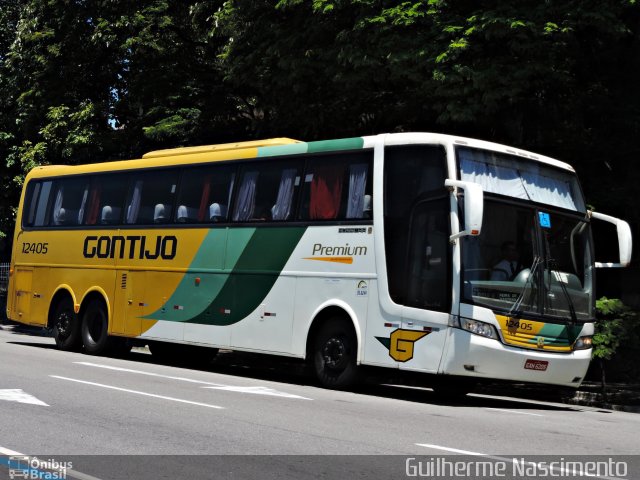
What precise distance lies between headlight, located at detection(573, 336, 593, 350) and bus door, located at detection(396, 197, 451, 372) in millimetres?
2097

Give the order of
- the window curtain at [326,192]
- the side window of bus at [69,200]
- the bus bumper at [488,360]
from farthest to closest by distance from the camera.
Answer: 1. the side window of bus at [69,200]
2. the window curtain at [326,192]
3. the bus bumper at [488,360]

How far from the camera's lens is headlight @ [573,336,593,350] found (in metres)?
14.3

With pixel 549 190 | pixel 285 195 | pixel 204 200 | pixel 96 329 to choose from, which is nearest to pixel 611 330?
pixel 549 190

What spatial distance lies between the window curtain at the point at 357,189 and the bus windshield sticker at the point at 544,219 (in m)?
2.58

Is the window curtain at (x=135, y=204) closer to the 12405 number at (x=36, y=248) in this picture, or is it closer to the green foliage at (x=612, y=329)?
the 12405 number at (x=36, y=248)

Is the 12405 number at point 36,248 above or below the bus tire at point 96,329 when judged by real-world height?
above

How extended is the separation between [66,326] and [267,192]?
22.6 feet

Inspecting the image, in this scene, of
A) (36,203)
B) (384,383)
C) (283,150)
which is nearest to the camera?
(283,150)

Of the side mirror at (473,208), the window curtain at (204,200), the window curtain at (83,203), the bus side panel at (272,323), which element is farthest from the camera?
the window curtain at (83,203)

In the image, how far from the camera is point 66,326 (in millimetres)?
21281

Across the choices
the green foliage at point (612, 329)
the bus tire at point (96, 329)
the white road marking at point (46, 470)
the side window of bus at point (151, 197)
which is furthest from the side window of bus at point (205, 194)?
the white road marking at point (46, 470)

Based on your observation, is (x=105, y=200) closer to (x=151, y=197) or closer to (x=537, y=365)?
(x=151, y=197)

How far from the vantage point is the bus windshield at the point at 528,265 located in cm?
1356

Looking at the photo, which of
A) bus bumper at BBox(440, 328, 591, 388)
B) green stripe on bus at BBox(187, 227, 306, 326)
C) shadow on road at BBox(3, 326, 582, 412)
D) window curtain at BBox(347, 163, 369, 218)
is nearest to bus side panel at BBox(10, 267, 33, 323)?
shadow on road at BBox(3, 326, 582, 412)
